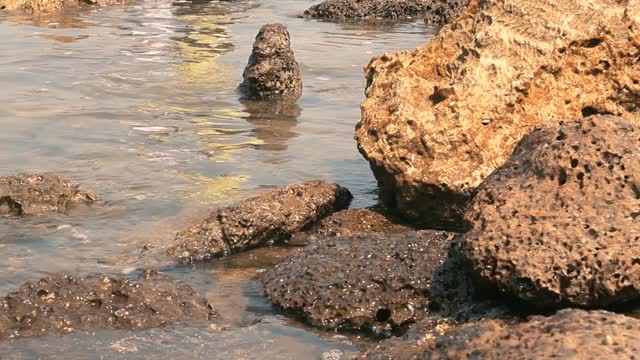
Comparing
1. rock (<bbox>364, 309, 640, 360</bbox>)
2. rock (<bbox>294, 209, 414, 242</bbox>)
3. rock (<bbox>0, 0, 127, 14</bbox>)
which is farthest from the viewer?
rock (<bbox>0, 0, 127, 14</bbox>)

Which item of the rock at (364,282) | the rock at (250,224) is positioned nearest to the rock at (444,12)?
the rock at (250,224)

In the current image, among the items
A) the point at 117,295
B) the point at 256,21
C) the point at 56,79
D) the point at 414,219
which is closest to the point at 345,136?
the point at 414,219

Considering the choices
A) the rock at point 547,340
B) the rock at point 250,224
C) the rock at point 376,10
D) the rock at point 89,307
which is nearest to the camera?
the rock at point 547,340

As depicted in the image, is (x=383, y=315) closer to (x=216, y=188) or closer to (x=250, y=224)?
(x=250, y=224)

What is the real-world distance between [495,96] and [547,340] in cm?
350

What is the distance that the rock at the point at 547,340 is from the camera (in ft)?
11.8

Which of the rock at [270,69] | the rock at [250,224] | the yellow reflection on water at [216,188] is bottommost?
the yellow reflection on water at [216,188]

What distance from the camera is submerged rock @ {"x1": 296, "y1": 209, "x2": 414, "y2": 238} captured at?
23.2 feet

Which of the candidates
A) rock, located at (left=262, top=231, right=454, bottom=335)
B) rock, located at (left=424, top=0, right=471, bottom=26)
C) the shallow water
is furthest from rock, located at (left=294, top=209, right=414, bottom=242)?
rock, located at (left=424, top=0, right=471, bottom=26)

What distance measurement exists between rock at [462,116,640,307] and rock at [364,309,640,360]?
94 cm

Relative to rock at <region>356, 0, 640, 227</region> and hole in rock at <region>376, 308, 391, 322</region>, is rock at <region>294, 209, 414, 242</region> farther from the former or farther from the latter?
hole in rock at <region>376, 308, 391, 322</region>

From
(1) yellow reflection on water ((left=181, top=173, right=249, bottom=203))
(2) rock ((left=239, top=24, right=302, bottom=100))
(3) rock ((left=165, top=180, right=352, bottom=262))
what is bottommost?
(1) yellow reflection on water ((left=181, top=173, right=249, bottom=203))

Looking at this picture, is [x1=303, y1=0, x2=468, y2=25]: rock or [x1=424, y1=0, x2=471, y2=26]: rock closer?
[x1=424, y1=0, x2=471, y2=26]: rock

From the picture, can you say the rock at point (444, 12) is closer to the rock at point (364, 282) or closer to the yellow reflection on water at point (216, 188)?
the yellow reflection on water at point (216, 188)
